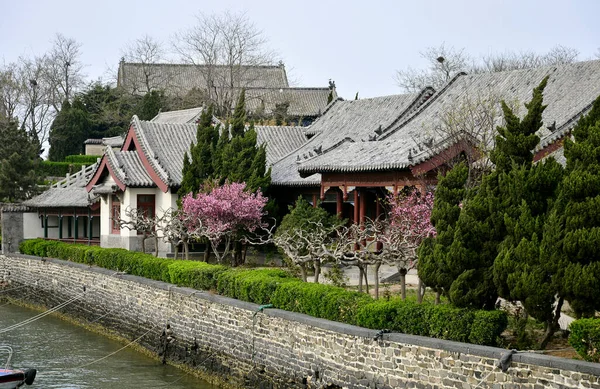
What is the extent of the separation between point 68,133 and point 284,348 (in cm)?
5591

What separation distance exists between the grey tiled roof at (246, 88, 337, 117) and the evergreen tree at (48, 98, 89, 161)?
1244 centimetres

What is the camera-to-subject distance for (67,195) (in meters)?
47.8

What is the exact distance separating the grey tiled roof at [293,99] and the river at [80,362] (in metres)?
45.7

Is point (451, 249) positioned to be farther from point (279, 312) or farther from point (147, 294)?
point (147, 294)

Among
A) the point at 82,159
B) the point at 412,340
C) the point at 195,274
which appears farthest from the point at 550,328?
the point at 82,159

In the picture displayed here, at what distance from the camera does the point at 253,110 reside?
76.9 metres

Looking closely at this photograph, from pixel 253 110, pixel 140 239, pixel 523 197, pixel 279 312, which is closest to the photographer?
pixel 523 197

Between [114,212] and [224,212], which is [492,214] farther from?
[114,212]

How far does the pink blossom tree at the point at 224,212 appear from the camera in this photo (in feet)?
111

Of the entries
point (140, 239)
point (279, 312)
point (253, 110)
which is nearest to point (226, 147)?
point (140, 239)

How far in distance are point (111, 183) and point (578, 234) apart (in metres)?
28.8

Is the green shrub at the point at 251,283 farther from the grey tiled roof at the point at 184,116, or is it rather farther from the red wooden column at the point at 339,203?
the grey tiled roof at the point at 184,116

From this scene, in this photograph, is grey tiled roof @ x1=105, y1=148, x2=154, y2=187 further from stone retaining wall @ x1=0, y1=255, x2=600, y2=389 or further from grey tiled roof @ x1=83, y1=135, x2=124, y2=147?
grey tiled roof @ x1=83, y1=135, x2=124, y2=147

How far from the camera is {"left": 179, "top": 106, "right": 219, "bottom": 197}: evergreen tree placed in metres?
38.1
